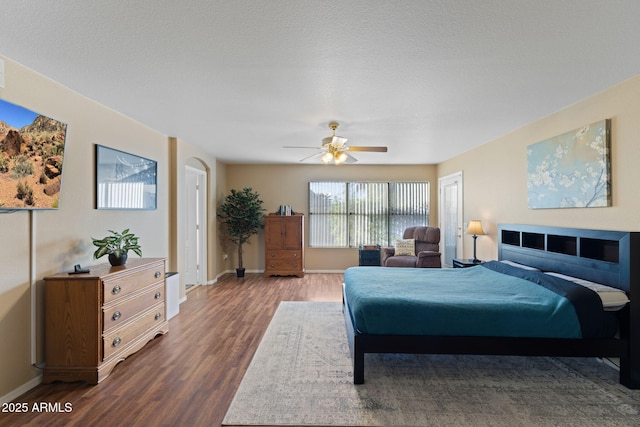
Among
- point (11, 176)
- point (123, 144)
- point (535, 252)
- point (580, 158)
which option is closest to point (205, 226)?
point (123, 144)

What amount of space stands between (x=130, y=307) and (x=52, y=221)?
984 mm

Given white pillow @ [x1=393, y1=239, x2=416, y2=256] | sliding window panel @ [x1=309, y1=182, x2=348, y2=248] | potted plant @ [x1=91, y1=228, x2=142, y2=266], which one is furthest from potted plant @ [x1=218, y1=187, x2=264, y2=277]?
potted plant @ [x1=91, y1=228, x2=142, y2=266]

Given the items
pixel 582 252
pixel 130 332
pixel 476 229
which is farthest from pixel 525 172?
pixel 130 332

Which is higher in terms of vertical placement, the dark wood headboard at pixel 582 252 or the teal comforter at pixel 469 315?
the dark wood headboard at pixel 582 252

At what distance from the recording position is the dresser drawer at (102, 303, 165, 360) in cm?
260

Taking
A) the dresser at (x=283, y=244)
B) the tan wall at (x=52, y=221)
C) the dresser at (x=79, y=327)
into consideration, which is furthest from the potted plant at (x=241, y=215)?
the dresser at (x=79, y=327)

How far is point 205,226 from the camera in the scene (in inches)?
235

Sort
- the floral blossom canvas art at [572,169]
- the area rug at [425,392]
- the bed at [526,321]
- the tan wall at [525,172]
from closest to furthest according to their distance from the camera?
the area rug at [425,392], the bed at [526,321], the tan wall at [525,172], the floral blossom canvas art at [572,169]

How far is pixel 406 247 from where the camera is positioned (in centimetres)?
618

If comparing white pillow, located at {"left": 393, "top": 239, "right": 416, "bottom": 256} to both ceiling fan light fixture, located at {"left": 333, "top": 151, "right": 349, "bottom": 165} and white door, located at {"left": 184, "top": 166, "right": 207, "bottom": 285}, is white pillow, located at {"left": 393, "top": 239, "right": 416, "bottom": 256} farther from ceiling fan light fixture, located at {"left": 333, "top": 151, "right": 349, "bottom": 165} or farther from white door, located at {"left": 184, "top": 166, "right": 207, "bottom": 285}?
white door, located at {"left": 184, "top": 166, "right": 207, "bottom": 285}

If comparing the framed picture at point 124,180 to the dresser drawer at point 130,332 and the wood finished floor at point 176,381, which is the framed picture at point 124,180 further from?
the wood finished floor at point 176,381

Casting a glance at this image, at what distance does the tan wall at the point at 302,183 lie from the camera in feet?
23.0

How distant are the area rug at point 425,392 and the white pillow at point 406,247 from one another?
3.28 metres

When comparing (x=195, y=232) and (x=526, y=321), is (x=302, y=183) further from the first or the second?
(x=526, y=321)
